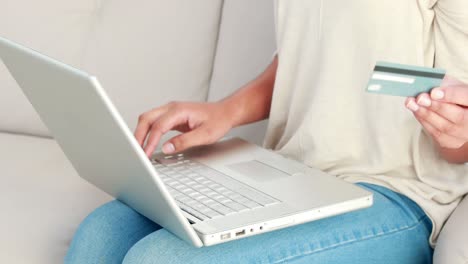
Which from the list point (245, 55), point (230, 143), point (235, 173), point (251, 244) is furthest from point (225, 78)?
point (251, 244)

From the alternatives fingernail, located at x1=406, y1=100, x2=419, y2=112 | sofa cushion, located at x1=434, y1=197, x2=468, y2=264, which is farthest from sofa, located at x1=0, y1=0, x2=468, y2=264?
fingernail, located at x1=406, y1=100, x2=419, y2=112

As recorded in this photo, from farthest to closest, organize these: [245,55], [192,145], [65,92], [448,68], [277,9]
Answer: [245,55], [277,9], [192,145], [448,68], [65,92]

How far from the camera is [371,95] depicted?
4.14ft

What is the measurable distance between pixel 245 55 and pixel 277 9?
363 mm

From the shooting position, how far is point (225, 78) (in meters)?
1.80

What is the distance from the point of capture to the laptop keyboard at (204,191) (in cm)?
109

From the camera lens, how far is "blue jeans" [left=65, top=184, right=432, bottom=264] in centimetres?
107

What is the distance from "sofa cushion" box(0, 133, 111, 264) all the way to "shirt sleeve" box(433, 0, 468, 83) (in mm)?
665

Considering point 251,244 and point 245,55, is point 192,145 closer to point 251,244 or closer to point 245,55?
point 251,244

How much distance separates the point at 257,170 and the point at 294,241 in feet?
0.61

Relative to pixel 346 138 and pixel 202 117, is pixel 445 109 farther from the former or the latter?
pixel 202 117

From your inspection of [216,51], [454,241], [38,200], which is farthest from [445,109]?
[216,51]

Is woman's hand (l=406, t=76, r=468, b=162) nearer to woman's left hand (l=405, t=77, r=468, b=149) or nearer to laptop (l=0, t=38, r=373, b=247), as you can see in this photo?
woman's left hand (l=405, t=77, r=468, b=149)

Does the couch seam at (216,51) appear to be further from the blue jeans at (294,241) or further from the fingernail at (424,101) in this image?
Result: the fingernail at (424,101)
